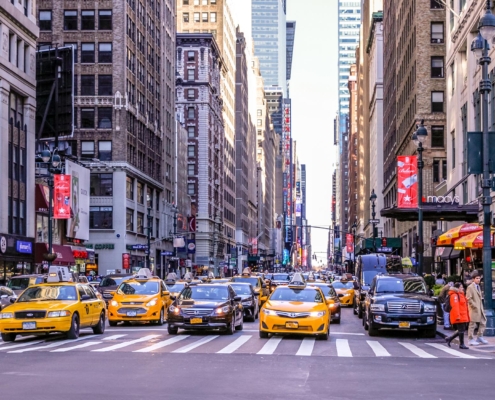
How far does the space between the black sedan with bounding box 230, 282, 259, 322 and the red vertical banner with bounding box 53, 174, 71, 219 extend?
27.6 meters

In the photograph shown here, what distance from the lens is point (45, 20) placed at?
8381 centimetres

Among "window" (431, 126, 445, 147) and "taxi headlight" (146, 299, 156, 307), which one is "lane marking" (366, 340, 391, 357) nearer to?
"taxi headlight" (146, 299, 156, 307)

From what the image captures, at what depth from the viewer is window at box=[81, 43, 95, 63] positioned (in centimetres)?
8394

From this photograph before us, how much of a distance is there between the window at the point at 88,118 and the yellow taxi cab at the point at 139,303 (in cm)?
5349

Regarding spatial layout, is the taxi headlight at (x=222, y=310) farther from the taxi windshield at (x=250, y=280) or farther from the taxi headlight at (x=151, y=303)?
the taxi windshield at (x=250, y=280)

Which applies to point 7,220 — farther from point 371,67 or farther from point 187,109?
point 371,67

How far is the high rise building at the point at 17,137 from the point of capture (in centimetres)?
5562

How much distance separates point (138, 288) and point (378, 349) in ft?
39.4

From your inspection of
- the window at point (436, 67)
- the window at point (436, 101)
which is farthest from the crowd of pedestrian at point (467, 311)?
the window at point (436, 67)

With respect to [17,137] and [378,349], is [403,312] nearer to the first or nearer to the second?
[378,349]

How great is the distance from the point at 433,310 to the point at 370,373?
11.0m

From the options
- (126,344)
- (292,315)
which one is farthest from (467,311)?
(126,344)

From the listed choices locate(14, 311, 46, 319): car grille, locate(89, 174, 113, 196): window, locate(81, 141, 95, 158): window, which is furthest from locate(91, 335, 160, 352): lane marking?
locate(81, 141, 95, 158): window

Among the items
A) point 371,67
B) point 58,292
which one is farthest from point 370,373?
point 371,67
